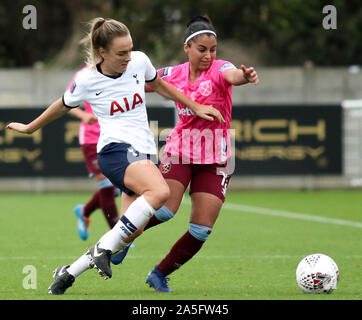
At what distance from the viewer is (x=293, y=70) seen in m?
19.4

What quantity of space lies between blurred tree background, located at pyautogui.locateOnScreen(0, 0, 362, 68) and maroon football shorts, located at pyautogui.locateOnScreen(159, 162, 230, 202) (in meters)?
16.2

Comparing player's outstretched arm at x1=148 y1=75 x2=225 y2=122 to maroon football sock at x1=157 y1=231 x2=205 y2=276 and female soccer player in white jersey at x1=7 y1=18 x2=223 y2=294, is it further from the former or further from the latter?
maroon football sock at x1=157 y1=231 x2=205 y2=276

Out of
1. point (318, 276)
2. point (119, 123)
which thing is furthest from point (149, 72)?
point (318, 276)

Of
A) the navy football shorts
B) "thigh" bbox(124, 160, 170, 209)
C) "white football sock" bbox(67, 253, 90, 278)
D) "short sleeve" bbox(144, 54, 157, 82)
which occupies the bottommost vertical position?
"white football sock" bbox(67, 253, 90, 278)

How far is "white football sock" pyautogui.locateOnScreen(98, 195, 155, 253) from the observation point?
6.05 meters

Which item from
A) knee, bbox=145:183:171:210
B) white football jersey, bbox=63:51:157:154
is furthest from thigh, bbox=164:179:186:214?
knee, bbox=145:183:171:210

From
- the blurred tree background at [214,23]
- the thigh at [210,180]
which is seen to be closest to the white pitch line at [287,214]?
the thigh at [210,180]

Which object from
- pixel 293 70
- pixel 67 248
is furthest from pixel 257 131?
pixel 67 248

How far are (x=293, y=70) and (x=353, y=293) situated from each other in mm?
13458

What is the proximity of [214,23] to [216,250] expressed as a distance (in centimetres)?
1807

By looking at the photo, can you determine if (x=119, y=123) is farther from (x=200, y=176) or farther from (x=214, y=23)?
(x=214, y=23)

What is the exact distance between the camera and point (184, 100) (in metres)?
6.54

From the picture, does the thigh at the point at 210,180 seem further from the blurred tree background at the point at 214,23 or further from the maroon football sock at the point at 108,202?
the blurred tree background at the point at 214,23

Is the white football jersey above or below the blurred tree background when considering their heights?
below
